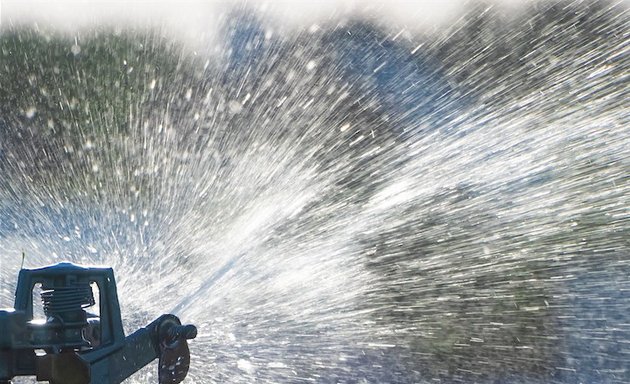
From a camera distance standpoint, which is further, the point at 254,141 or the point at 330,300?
the point at 254,141

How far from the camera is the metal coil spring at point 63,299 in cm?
264

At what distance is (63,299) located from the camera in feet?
8.69

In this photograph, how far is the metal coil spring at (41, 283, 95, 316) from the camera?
8.68ft

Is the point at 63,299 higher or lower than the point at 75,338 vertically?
higher

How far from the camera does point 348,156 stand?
6.68 meters

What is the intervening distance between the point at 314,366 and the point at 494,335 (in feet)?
4.42

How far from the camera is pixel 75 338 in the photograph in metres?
2.65

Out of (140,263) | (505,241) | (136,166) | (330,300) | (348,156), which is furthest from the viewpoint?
(136,166)

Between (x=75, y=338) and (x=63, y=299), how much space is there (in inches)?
4.4

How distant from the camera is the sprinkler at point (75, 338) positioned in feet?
8.43

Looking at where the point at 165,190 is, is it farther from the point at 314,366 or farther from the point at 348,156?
the point at 314,366

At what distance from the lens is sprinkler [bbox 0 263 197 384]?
8.43ft

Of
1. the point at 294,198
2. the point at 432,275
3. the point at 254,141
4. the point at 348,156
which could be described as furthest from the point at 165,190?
the point at 432,275

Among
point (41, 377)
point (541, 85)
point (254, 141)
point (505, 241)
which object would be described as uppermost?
point (254, 141)
